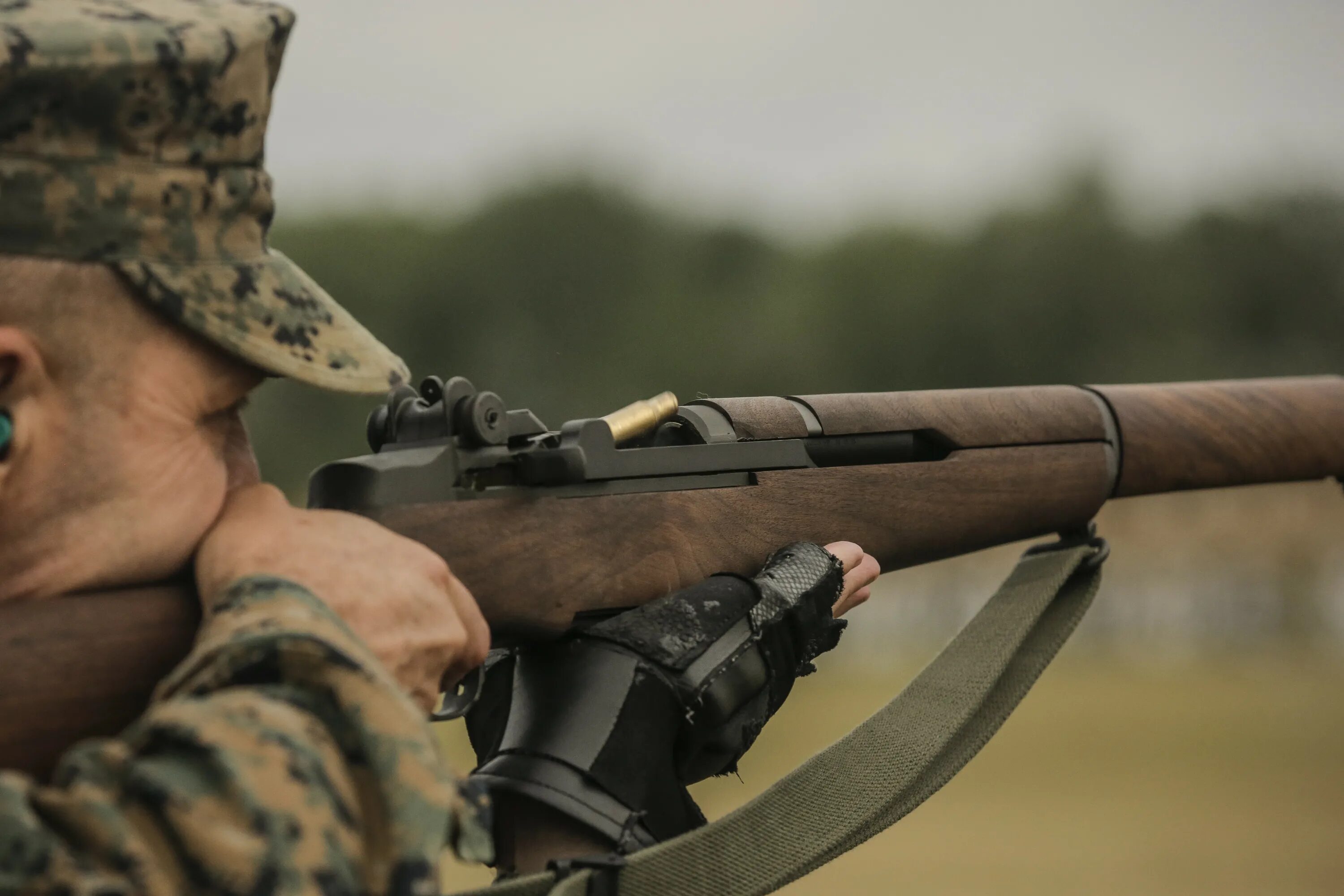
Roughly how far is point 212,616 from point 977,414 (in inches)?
79.1

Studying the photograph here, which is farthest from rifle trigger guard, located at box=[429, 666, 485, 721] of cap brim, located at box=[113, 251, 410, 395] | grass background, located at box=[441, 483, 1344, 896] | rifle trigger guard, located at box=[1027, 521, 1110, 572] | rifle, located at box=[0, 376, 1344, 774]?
grass background, located at box=[441, 483, 1344, 896]

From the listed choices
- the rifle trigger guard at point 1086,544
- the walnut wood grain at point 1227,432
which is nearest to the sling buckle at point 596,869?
the rifle trigger guard at point 1086,544

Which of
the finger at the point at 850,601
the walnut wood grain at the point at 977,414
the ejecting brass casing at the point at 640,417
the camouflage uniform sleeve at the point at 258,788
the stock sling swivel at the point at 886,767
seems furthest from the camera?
the walnut wood grain at the point at 977,414

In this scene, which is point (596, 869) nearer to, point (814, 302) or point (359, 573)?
point (359, 573)

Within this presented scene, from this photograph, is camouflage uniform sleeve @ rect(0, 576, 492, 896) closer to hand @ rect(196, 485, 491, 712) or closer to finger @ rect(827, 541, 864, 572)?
hand @ rect(196, 485, 491, 712)

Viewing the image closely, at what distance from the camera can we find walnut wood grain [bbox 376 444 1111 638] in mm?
2195

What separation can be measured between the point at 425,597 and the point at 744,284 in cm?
2685

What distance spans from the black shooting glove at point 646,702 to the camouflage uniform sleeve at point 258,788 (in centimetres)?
66

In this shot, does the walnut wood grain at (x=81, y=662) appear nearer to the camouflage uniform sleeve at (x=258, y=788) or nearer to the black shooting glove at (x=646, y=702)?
the camouflage uniform sleeve at (x=258, y=788)

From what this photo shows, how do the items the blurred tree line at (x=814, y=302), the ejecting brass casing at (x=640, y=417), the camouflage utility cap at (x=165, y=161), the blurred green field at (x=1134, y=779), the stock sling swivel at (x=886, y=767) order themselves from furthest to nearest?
the blurred tree line at (x=814, y=302) < the blurred green field at (x=1134, y=779) < the ejecting brass casing at (x=640, y=417) < the stock sling swivel at (x=886, y=767) < the camouflage utility cap at (x=165, y=161)

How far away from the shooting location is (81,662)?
166cm

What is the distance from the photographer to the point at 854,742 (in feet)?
9.59

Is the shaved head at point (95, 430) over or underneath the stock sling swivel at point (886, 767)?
over

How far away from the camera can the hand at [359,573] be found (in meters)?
1.69
